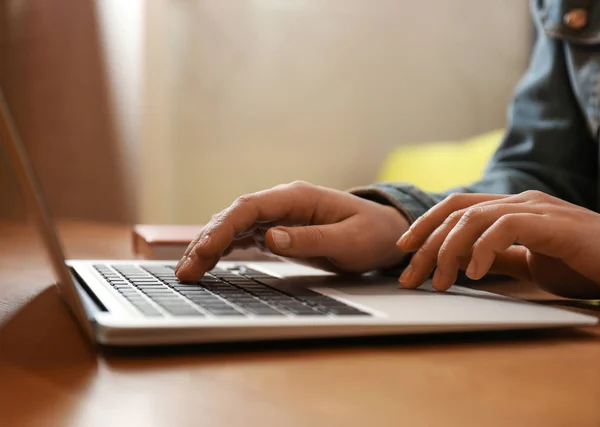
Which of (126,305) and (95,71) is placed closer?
(126,305)

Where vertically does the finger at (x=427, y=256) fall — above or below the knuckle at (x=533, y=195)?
below

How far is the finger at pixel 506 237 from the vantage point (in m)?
0.50

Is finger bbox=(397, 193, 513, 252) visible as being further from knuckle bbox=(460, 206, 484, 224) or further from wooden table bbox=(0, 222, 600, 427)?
wooden table bbox=(0, 222, 600, 427)

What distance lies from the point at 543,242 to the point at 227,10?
1769 mm

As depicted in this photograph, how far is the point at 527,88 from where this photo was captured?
98cm

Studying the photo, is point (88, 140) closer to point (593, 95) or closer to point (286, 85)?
point (286, 85)

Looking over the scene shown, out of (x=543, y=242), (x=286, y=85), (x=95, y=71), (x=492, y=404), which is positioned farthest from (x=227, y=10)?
(x=492, y=404)

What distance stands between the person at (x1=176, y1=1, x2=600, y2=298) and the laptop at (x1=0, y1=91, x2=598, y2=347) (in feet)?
0.11

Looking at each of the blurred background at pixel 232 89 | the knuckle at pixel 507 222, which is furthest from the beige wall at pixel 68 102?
the knuckle at pixel 507 222

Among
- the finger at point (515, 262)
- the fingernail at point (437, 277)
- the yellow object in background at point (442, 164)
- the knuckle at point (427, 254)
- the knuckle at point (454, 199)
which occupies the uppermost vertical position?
the knuckle at point (454, 199)

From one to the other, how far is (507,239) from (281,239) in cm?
17

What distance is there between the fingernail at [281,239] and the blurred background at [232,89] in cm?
149

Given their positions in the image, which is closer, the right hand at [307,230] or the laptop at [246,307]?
the laptop at [246,307]

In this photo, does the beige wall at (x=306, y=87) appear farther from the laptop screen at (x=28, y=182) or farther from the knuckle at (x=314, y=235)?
the laptop screen at (x=28, y=182)
